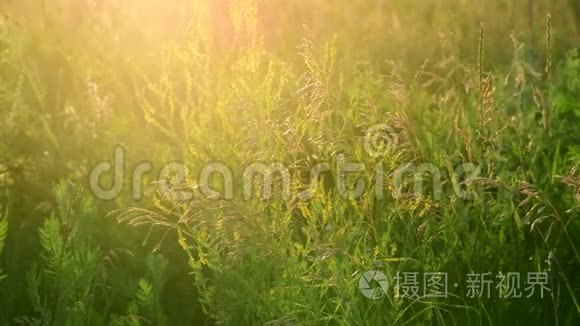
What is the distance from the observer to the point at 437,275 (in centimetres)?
248

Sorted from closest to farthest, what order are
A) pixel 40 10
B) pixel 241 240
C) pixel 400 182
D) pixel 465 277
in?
pixel 241 240 → pixel 400 182 → pixel 465 277 → pixel 40 10

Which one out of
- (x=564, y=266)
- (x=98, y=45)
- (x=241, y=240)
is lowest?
(x=564, y=266)

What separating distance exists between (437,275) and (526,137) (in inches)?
51.7

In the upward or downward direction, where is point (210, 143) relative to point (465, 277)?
upward

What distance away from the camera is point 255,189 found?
2.44 m

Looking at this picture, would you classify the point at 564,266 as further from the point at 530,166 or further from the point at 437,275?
the point at 437,275

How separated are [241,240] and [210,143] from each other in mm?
374

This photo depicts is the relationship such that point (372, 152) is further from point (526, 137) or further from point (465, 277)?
point (526, 137)

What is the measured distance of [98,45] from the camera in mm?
4070

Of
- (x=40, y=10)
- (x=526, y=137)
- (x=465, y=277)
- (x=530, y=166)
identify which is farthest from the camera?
(x=40, y=10)

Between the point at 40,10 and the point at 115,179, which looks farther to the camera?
the point at 40,10

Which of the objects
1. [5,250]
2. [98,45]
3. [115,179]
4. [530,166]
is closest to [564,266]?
[530,166]

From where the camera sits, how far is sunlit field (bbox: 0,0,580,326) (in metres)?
2.32

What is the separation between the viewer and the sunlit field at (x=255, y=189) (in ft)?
7.63
